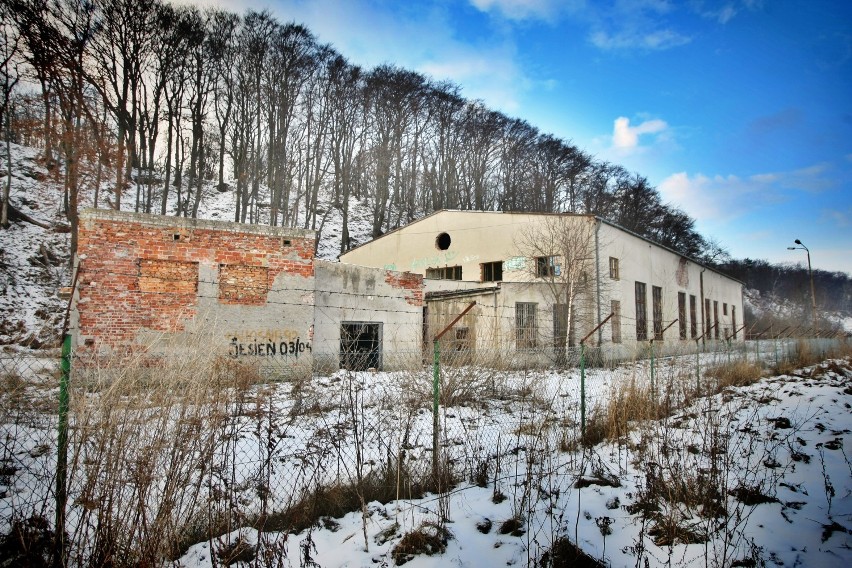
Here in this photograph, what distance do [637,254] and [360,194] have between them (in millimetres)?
24324

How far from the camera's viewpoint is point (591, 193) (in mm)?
44031

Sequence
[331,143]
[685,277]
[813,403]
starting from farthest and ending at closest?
1. [331,143]
2. [685,277]
3. [813,403]

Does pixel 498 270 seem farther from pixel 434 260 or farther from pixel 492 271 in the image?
pixel 434 260

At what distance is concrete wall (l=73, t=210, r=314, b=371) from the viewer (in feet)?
34.0

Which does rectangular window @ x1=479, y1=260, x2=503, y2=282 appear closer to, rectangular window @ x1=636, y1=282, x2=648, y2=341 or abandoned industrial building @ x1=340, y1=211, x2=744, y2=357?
abandoned industrial building @ x1=340, y1=211, x2=744, y2=357

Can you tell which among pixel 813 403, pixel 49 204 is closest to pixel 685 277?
pixel 813 403

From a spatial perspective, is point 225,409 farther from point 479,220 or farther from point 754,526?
point 479,220

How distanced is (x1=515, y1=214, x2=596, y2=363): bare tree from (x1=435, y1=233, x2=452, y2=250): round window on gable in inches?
206

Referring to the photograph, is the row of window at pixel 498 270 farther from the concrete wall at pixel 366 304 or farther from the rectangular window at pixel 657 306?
the concrete wall at pixel 366 304

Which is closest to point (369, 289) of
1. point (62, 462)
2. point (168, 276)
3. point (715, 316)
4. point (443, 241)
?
point (168, 276)

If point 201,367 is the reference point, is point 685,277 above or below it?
above

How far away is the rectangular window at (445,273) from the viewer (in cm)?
2281

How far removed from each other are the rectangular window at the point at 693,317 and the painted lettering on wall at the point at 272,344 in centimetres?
2545

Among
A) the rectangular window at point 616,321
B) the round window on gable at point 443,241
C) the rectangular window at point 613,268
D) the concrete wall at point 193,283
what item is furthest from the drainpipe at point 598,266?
the concrete wall at point 193,283
